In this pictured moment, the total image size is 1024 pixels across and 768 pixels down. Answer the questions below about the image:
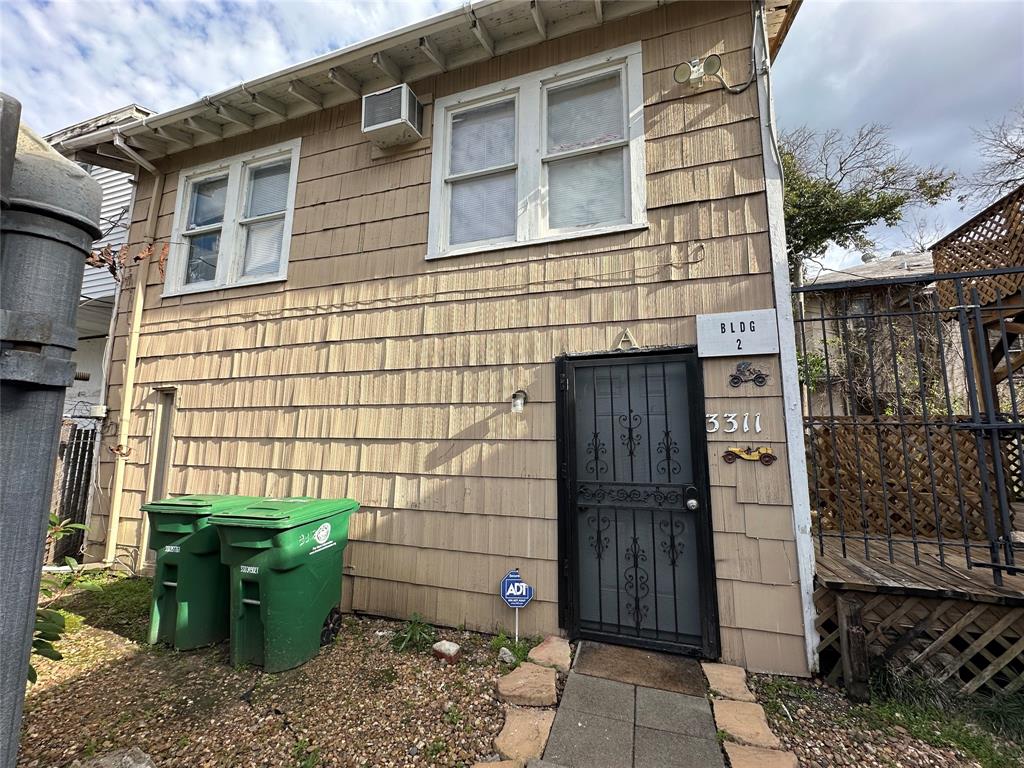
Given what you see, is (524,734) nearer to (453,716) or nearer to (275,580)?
(453,716)

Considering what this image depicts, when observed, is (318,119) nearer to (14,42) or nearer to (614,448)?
(14,42)

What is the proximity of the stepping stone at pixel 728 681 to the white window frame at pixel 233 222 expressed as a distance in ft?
15.1

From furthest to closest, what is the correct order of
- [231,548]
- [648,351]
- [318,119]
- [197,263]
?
[197,263] < [318,119] < [648,351] < [231,548]

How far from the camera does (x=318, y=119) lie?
14.6 ft

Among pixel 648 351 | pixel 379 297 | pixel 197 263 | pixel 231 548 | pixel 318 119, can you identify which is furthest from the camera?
pixel 197 263

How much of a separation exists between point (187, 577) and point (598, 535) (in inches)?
111

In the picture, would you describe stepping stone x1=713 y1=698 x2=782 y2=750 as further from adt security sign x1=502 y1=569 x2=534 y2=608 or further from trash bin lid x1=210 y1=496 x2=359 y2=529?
trash bin lid x1=210 y1=496 x2=359 y2=529

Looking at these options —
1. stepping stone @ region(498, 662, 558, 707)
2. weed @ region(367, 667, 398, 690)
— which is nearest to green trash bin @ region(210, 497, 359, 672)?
weed @ region(367, 667, 398, 690)

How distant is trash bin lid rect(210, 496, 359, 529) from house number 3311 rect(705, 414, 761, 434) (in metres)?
2.61

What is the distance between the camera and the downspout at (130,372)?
4.55 metres

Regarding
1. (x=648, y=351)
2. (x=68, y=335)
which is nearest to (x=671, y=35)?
(x=648, y=351)

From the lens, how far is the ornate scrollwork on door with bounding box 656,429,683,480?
9.92ft

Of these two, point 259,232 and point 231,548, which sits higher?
point 259,232

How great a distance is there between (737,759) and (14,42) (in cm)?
658
